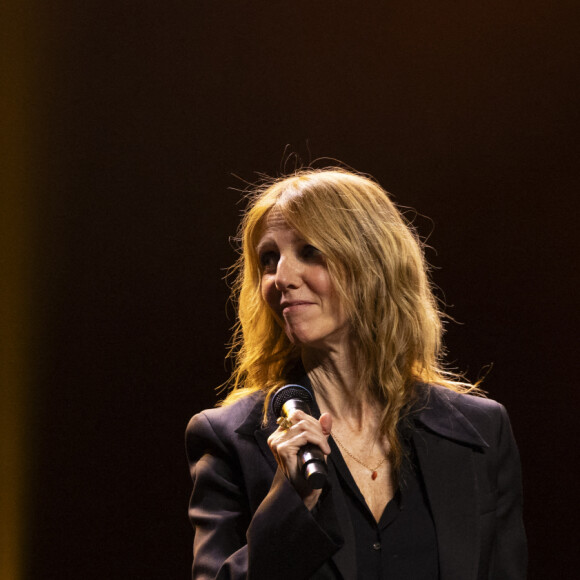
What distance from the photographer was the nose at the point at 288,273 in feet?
5.34

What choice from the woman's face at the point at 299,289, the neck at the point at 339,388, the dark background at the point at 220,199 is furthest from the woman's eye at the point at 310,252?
the dark background at the point at 220,199

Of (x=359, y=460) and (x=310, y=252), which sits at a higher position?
(x=310, y=252)

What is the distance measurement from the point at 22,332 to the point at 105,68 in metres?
0.92

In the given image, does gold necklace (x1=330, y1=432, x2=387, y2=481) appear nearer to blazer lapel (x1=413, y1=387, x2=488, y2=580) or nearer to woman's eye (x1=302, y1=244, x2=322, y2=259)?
blazer lapel (x1=413, y1=387, x2=488, y2=580)

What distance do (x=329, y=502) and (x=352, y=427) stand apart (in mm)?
287

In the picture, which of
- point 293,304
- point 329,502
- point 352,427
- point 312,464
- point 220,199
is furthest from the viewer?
point 220,199

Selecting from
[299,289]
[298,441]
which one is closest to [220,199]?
[299,289]

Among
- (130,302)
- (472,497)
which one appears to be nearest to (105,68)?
(130,302)

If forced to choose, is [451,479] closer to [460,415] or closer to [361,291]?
[460,415]

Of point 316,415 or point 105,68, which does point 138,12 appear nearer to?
point 105,68

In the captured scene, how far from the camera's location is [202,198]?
276 centimetres

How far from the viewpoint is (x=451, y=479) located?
1665mm

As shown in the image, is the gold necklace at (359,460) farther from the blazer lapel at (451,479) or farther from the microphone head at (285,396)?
the microphone head at (285,396)

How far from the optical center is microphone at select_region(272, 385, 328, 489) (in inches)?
50.4
